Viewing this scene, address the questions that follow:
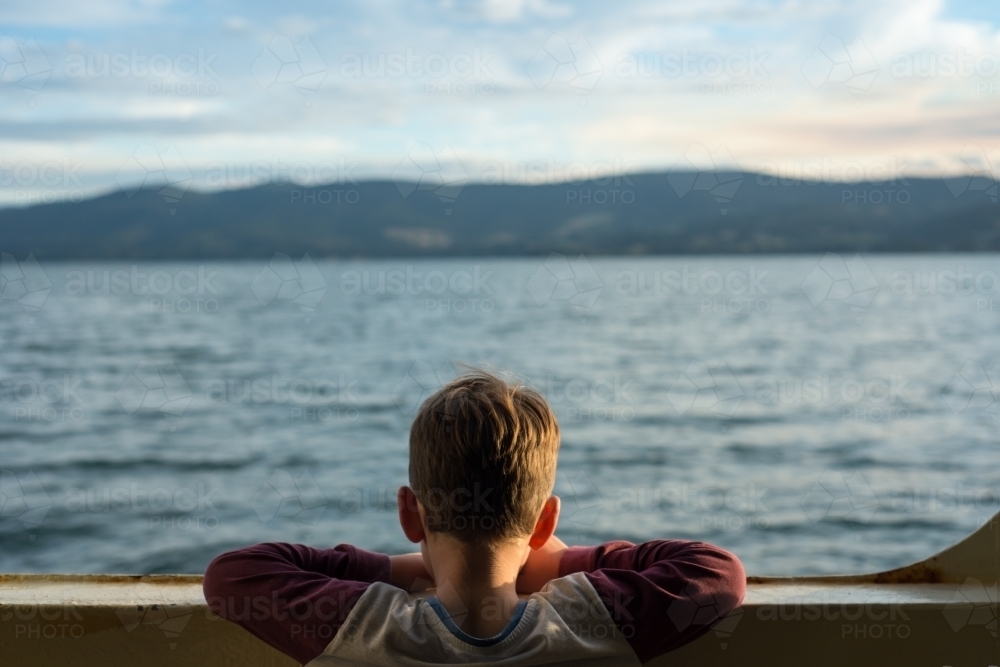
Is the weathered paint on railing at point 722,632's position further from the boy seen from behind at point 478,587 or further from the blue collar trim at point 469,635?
the blue collar trim at point 469,635

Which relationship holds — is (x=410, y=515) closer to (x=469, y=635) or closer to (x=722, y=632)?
(x=469, y=635)

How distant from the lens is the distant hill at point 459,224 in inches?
1759

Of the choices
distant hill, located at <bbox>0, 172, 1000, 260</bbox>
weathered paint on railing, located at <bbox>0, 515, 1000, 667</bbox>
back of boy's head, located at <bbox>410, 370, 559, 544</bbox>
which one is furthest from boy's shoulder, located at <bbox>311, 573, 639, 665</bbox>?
distant hill, located at <bbox>0, 172, 1000, 260</bbox>

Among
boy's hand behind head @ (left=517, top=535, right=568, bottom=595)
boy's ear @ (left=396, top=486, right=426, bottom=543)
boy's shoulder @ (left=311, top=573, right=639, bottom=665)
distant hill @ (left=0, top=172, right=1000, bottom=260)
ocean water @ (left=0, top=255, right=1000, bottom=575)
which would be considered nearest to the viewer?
→ boy's shoulder @ (left=311, top=573, right=639, bottom=665)

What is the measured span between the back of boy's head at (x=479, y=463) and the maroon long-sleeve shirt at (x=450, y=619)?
105 mm

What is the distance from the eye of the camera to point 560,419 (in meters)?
15.0

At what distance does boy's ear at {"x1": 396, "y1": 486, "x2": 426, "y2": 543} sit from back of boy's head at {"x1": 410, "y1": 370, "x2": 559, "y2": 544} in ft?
0.11

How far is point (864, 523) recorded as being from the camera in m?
9.71

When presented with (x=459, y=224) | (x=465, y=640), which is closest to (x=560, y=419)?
(x=465, y=640)

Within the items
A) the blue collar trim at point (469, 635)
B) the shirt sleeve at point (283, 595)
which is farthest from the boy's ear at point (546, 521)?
the shirt sleeve at point (283, 595)

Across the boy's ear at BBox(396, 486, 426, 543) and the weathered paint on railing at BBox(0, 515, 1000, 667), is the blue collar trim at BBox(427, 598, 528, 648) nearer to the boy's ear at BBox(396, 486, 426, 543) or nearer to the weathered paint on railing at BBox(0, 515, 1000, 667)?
the boy's ear at BBox(396, 486, 426, 543)

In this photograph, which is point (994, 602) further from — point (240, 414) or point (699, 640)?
→ point (240, 414)

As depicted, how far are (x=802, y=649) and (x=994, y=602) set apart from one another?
0.33 m

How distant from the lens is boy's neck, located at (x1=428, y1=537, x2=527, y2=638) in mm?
1109
